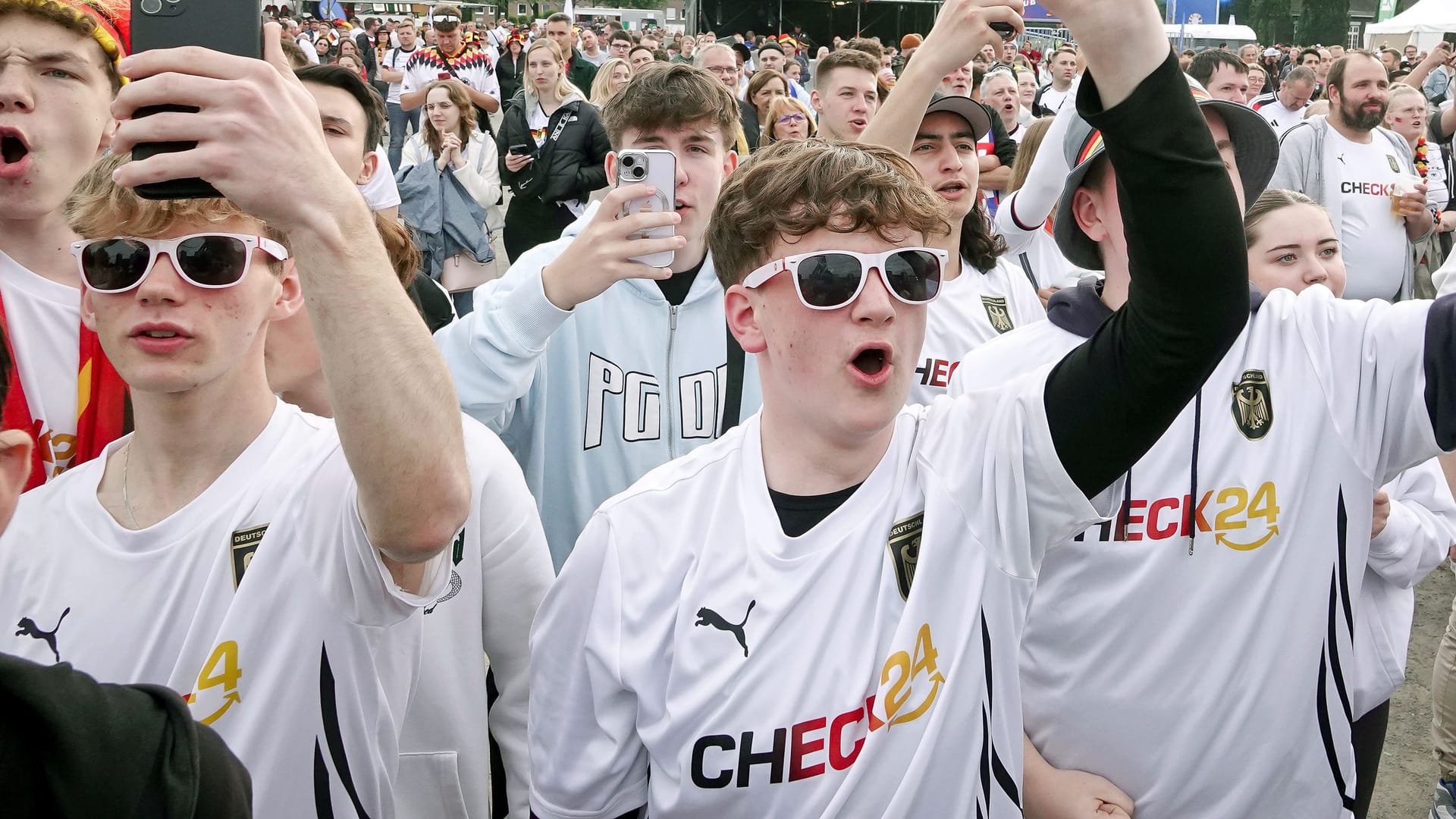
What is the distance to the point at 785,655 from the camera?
178 centimetres

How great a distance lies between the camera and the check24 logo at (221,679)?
183 centimetres

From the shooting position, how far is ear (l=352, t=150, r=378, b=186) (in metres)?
4.32

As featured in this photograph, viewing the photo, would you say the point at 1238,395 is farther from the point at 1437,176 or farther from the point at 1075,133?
the point at 1437,176

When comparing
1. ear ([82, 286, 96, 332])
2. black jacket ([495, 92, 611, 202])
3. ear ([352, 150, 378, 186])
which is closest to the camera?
ear ([82, 286, 96, 332])

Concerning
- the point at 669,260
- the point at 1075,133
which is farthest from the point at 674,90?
the point at 1075,133

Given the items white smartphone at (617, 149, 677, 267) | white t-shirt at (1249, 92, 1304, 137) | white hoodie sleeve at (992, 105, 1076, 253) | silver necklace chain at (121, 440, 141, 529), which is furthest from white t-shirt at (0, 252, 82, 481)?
white t-shirt at (1249, 92, 1304, 137)

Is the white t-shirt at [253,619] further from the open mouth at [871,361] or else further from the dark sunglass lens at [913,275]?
the dark sunglass lens at [913,275]

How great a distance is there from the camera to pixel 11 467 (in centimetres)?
135

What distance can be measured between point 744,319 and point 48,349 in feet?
5.19

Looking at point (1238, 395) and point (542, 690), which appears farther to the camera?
point (1238, 395)

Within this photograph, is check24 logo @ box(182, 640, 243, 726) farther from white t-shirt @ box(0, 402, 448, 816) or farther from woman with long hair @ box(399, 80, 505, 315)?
woman with long hair @ box(399, 80, 505, 315)

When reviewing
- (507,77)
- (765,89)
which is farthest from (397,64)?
(765,89)

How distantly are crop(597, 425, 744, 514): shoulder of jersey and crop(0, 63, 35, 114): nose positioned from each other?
1.69m

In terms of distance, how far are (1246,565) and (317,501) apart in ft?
5.45
